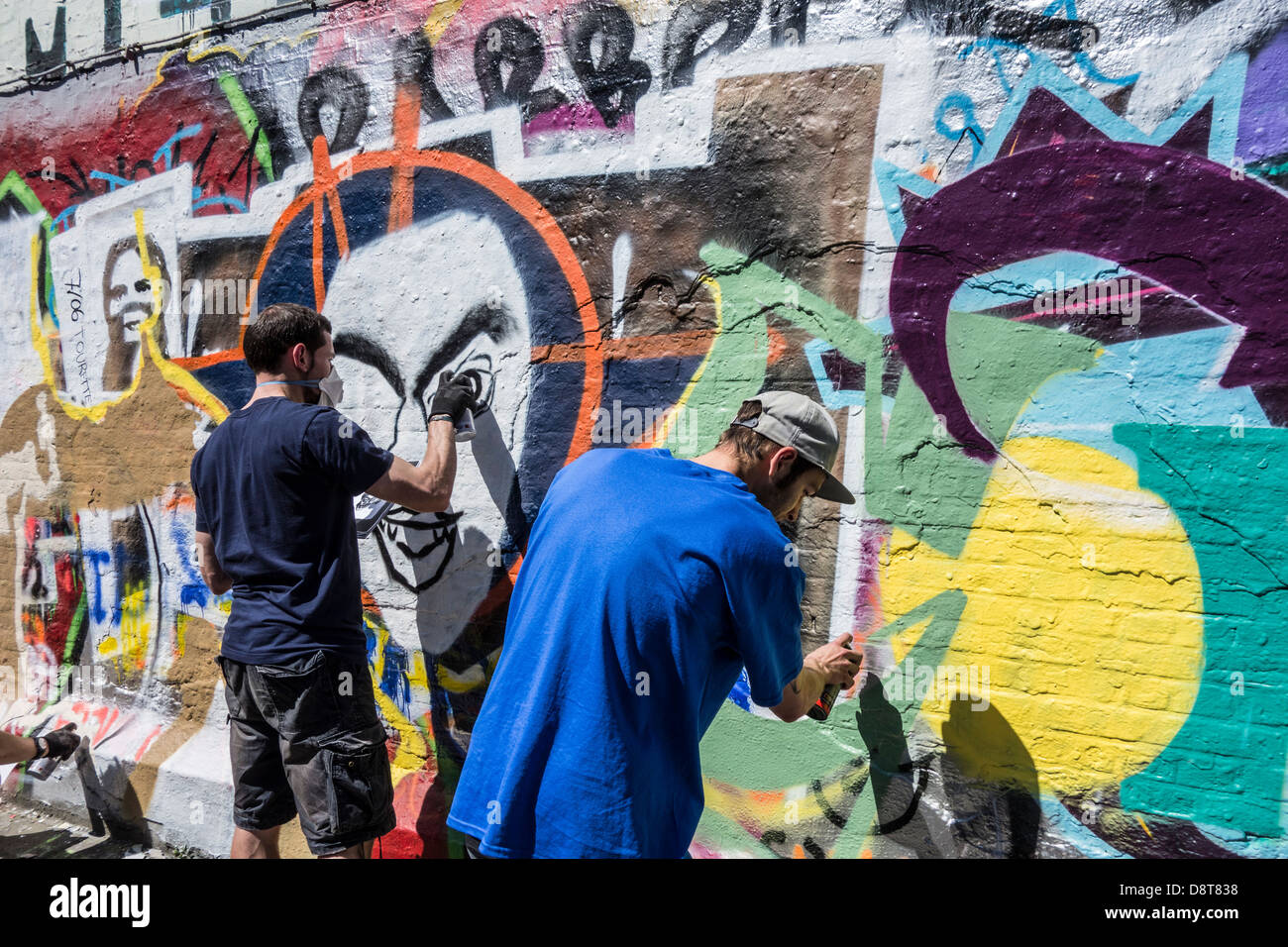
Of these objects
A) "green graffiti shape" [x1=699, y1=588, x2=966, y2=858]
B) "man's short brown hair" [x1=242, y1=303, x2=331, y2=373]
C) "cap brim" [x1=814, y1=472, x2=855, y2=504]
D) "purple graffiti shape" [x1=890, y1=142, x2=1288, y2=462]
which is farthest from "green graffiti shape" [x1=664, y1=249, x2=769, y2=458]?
"man's short brown hair" [x1=242, y1=303, x2=331, y2=373]

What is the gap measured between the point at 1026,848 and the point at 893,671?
1.96ft

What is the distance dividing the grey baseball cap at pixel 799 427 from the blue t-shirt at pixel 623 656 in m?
0.18

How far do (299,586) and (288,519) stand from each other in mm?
210

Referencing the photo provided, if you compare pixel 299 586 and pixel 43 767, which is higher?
pixel 299 586

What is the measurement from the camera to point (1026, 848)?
2443 millimetres

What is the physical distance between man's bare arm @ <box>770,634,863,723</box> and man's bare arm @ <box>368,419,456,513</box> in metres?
1.24

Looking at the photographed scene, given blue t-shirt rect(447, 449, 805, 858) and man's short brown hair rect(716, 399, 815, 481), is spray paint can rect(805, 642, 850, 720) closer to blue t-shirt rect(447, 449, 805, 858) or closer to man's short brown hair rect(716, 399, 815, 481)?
blue t-shirt rect(447, 449, 805, 858)

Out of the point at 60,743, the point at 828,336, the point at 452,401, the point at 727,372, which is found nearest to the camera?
the point at 828,336

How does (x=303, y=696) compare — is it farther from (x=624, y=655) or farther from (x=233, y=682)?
(x=624, y=655)

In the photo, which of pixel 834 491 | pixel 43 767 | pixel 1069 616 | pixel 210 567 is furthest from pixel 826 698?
pixel 43 767

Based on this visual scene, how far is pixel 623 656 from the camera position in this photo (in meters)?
1.71

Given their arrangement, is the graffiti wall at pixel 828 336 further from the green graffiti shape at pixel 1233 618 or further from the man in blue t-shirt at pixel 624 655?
the man in blue t-shirt at pixel 624 655

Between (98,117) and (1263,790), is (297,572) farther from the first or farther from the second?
(98,117)

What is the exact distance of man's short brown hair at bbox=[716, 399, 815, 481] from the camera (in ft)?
6.52
